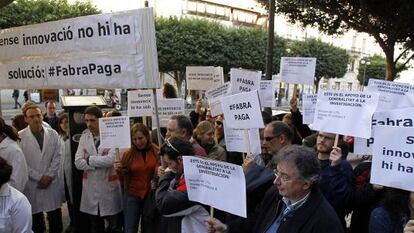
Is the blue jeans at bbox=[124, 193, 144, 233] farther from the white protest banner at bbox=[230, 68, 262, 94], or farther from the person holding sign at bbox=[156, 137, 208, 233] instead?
the white protest banner at bbox=[230, 68, 262, 94]

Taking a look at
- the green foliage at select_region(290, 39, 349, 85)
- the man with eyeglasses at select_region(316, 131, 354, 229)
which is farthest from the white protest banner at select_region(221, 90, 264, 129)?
the green foliage at select_region(290, 39, 349, 85)

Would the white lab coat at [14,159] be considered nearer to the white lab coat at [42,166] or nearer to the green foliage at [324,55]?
the white lab coat at [42,166]

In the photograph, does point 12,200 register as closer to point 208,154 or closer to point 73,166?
point 208,154

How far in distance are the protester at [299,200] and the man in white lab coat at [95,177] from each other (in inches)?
105

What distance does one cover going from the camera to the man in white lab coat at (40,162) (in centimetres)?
484

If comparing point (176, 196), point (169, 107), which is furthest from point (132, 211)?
point (176, 196)

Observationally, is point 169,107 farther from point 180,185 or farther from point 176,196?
point 176,196

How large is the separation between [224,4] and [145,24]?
54.5 metres

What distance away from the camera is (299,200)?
2365 mm

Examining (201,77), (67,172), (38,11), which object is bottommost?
(67,172)

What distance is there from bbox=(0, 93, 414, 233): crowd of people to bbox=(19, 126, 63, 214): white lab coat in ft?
0.04

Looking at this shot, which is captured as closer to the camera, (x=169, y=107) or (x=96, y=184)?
(x=96, y=184)

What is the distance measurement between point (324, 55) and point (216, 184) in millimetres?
39538

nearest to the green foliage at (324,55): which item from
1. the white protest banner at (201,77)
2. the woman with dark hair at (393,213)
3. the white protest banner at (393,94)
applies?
the white protest banner at (201,77)
